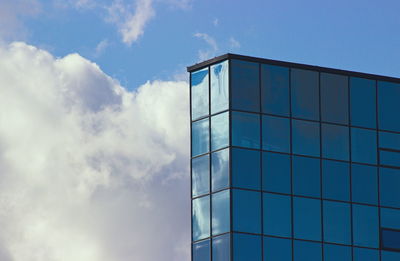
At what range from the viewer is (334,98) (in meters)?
74.7

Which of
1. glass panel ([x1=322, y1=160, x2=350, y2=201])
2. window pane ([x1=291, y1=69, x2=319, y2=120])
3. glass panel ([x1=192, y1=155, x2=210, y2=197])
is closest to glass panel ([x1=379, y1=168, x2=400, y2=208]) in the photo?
glass panel ([x1=322, y1=160, x2=350, y2=201])

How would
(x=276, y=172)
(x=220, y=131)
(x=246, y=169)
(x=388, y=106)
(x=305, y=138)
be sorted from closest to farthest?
(x=246, y=169), (x=220, y=131), (x=276, y=172), (x=305, y=138), (x=388, y=106)

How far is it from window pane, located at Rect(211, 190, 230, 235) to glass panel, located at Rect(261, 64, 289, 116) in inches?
201

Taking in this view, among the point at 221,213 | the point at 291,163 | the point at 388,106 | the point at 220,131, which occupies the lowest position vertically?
the point at 221,213

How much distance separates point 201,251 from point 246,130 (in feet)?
21.4

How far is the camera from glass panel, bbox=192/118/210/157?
A: 238 ft

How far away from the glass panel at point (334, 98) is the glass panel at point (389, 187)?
3.47m

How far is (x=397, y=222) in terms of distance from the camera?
74.4 metres

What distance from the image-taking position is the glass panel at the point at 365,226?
73125 mm

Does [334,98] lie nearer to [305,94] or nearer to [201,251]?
[305,94]

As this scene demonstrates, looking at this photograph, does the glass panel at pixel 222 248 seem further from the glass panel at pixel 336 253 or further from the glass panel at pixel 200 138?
the glass panel at pixel 336 253

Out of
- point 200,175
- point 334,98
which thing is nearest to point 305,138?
point 334,98

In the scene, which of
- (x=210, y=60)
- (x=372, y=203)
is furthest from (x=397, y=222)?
(x=210, y=60)

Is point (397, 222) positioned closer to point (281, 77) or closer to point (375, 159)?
point (375, 159)
